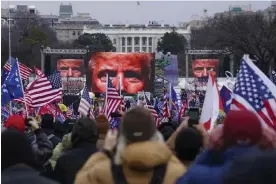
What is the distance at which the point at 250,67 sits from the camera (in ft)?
25.0

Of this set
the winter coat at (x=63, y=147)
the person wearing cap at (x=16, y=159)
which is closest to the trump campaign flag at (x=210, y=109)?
the winter coat at (x=63, y=147)

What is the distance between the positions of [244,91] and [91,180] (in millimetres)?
3380

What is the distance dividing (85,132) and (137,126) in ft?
4.81

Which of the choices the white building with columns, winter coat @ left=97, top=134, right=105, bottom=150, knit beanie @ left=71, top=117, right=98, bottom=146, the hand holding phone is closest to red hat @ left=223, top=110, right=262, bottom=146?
the hand holding phone

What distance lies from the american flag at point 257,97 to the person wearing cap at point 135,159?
294 cm

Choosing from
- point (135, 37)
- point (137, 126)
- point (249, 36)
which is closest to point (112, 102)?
point (137, 126)

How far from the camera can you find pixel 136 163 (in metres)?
3.88

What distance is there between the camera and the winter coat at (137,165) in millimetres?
3873

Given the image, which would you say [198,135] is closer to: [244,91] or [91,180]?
[91,180]

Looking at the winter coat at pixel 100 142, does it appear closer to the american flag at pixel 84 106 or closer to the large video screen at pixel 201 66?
the american flag at pixel 84 106

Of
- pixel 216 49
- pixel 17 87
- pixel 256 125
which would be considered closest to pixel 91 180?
pixel 256 125

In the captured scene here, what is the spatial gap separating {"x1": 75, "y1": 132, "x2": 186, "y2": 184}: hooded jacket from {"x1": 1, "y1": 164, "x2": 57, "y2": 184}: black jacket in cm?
32

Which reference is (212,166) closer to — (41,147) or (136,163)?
(136,163)

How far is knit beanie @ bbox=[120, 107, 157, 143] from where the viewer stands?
4086 mm
